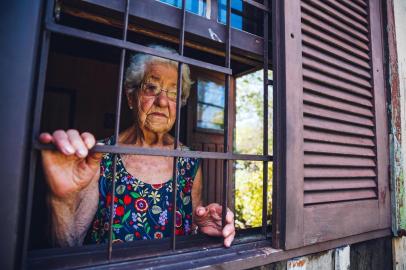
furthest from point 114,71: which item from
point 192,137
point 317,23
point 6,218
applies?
point 6,218

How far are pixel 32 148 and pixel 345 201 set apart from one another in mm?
1668

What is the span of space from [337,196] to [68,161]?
1447mm

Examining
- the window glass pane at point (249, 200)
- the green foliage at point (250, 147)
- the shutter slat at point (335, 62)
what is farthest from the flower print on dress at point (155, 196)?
the window glass pane at point (249, 200)

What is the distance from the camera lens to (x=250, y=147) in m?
12.8

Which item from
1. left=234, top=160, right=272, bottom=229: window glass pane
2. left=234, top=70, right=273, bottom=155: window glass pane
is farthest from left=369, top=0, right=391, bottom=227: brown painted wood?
left=234, top=70, right=273, bottom=155: window glass pane

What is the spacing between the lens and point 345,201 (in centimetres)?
162

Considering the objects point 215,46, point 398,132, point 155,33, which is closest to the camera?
point 155,33

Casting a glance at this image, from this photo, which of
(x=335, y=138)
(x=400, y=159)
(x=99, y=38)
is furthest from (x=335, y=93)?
(x=99, y=38)

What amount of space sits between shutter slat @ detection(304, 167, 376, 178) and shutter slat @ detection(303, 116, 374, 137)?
9.3 inches

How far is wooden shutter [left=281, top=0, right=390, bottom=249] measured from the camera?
1.38 m

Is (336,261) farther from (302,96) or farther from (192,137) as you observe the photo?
(192,137)

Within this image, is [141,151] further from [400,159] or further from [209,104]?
[209,104]

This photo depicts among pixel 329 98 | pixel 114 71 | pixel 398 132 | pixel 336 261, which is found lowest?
pixel 336 261

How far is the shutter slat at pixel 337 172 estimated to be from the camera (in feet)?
4.73
